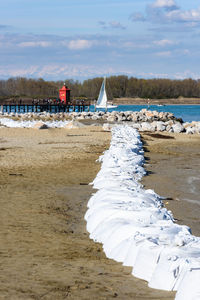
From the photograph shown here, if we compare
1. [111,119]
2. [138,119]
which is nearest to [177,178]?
[111,119]

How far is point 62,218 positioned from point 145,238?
2.81 metres

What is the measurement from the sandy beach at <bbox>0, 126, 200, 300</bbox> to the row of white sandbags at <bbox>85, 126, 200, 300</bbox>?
134mm

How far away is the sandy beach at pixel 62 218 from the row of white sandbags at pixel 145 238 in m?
0.13

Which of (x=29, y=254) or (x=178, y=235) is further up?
(x=178, y=235)

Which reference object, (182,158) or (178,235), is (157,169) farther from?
(178,235)

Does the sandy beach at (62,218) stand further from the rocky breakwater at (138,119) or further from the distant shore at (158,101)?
the distant shore at (158,101)

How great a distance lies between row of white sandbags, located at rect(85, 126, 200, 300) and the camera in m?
4.51

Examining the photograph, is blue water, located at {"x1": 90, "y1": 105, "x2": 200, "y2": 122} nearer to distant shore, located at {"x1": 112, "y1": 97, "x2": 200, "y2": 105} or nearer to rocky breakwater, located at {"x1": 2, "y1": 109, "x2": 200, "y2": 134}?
rocky breakwater, located at {"x1": 2, "y1": 109, "x2": 200, "y2": 134}

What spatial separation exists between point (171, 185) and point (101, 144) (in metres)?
9.74

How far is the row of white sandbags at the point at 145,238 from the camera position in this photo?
4.51 m

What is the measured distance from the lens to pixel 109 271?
205 inches

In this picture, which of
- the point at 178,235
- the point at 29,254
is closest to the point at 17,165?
the point at 29,254

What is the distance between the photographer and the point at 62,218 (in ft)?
26.0

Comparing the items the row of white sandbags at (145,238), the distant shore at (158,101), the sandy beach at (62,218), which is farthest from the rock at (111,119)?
the distant shore at (158,101)
